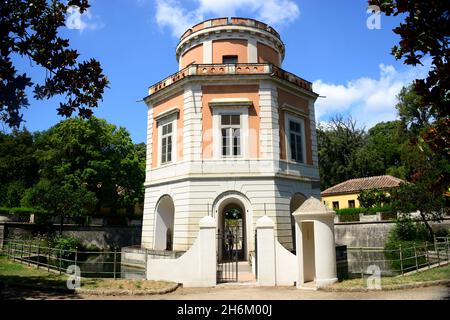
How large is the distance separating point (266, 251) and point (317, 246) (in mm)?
1647

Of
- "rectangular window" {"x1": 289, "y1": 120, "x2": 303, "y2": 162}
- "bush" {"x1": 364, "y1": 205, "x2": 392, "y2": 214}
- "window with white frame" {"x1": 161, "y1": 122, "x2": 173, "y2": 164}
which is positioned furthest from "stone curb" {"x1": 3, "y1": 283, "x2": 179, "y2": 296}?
"bush" {"x1": 364, "y1": 205, "x2": 392, "y2": 214}

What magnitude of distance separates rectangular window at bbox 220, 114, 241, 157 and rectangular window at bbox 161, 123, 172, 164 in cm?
321

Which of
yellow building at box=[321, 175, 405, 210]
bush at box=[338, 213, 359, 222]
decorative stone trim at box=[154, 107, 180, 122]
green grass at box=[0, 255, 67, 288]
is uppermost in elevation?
decorative stone trim at box=[154, 107, 180, 122]

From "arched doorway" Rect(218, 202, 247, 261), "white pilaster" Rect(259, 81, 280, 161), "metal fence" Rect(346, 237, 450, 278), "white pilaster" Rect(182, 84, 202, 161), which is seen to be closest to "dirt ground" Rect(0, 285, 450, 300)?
"metal fence" Rect(346, 237, 450, 278)

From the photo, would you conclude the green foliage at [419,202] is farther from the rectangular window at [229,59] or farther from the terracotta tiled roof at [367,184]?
the rectangular window at [229,59]

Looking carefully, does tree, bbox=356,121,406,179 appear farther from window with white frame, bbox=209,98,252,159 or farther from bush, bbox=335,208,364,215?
window with white frame, bbox=209,98,252,159

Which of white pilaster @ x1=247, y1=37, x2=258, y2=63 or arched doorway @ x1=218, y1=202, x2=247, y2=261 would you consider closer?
arched doorway @ x1=218, y1=202, x2=247, y2=261

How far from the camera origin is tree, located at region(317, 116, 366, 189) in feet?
161

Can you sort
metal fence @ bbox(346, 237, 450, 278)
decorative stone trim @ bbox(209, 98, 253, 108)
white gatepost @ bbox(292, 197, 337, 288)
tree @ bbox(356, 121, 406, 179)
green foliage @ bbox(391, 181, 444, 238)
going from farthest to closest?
tree @ bbox(356, 121, 406, 179) → green foliage @ bbox(391, 181, 444, 238) → decorative stone trim @ bbox(209, 98, 253, 108) → metal fence @ bbox(346, 237, 450, 278) → white gatepost @ bbox(292, 197, 337, 288)

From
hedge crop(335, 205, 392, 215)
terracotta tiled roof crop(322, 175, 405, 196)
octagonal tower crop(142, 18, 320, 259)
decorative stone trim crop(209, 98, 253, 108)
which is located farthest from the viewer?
terracotta tiled roof crop(322, 175, 405, 196)

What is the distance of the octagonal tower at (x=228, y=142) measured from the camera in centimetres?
1720

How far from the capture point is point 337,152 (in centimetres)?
5006

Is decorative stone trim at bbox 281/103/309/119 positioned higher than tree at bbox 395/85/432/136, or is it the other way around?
tree at bbox 395/85/432/136

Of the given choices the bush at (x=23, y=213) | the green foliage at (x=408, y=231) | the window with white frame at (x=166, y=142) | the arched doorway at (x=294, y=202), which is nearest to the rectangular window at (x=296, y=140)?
the arched doorway at (x=294, y=202)
